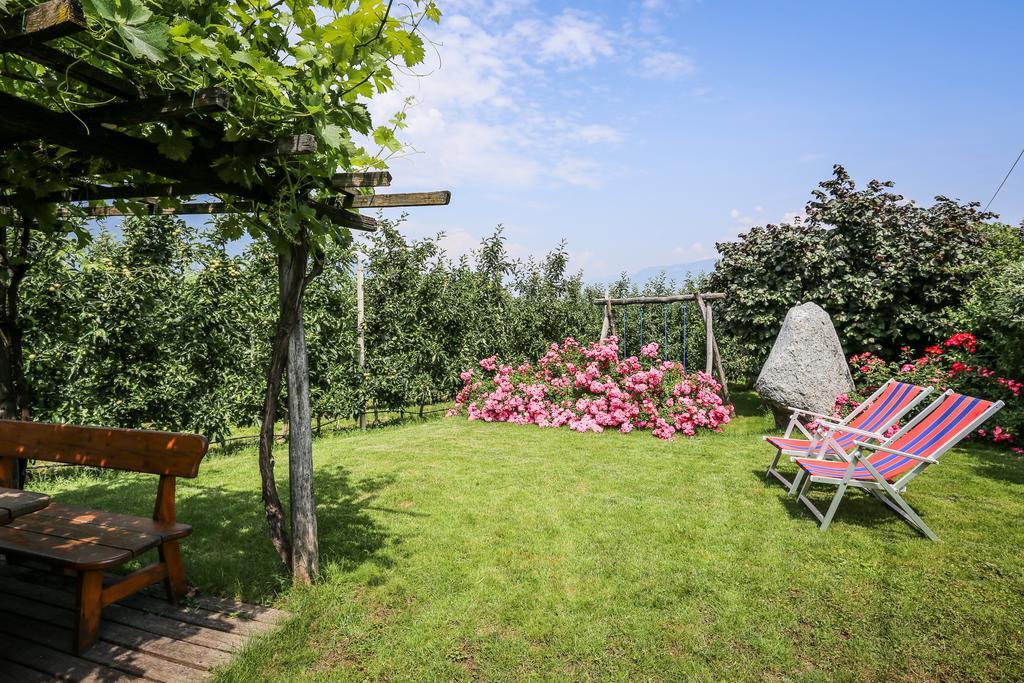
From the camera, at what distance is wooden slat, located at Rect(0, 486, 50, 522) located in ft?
7.35

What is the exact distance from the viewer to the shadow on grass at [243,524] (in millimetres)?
3348

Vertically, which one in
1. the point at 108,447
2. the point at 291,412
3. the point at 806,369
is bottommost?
the point at 108,447

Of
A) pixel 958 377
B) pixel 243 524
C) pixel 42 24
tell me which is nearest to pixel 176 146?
pixel 42 24

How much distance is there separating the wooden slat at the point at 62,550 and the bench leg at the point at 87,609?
10 centimetres

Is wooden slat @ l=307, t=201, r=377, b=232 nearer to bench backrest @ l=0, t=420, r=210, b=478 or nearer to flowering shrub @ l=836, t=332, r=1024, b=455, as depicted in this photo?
bench backrest @ l=0, t=420, r=210, b=478

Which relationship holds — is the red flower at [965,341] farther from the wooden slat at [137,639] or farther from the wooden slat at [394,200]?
the wooden slat at [137,639]

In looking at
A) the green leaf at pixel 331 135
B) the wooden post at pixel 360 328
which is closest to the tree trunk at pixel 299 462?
the green leaf at pixel 331 135

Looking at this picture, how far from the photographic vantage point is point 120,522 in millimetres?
2996

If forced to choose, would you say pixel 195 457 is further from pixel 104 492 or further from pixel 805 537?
pixel 805 537

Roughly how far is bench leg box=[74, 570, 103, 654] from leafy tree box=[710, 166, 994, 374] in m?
9.86

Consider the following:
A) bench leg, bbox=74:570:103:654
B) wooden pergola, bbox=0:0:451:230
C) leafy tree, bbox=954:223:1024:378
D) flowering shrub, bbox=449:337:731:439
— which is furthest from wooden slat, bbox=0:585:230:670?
leafy tree, bbox=954:223:1024:378

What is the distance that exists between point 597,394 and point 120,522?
653 centimetres

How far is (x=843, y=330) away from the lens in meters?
9.21

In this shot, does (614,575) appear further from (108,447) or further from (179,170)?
(179,170)
